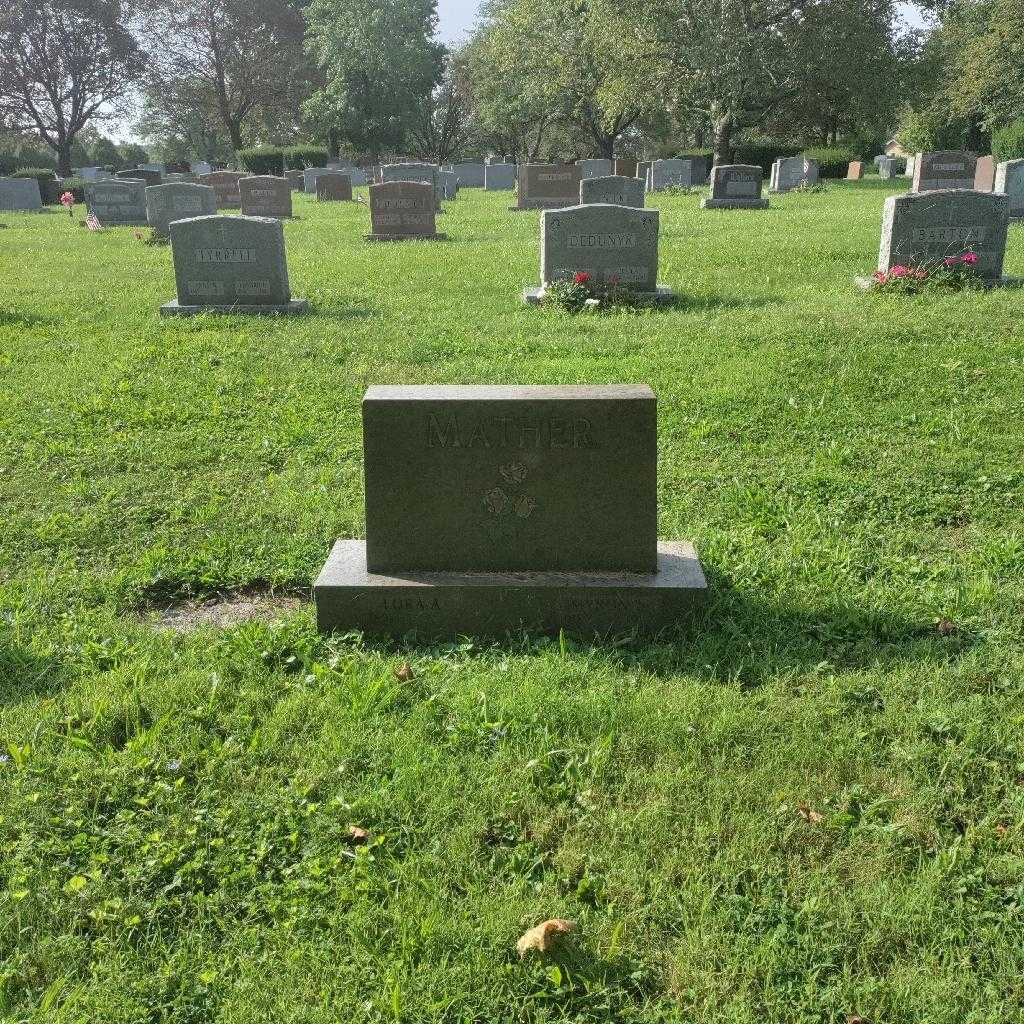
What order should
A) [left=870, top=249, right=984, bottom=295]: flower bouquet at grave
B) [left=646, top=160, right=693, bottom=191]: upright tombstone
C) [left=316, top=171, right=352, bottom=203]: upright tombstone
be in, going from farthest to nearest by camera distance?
1. [left=646, top=160, right=693, bottom=191]: upright tombstone
2. [left=316, top=171, right=352, bottom=203]: upright tombstone
3. [left=870, top=249, right=984, bottom=295]: flower bouquet at grave

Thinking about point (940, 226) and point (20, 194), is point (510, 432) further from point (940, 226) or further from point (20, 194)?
point (20, 194)

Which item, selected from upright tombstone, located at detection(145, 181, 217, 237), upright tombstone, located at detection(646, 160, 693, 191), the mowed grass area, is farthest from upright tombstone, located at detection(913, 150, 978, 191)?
the mowed grass area

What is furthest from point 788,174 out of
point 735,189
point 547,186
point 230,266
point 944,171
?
point 230,266

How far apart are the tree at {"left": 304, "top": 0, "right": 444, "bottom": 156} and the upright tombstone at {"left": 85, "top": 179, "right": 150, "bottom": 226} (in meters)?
27.7

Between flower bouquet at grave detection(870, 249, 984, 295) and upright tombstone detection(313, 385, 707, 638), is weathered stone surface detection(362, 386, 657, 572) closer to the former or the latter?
upright tombstone detection(313, 385, 707, 638)

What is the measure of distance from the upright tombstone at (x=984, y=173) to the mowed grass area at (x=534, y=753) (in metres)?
22.1

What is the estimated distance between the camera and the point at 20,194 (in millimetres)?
32688

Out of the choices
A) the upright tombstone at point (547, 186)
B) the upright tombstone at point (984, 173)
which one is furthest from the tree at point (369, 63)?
the upright tombstone at point (984, 173)

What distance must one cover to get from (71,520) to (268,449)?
145 cm

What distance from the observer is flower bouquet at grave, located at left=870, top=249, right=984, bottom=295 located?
10562 millimetres

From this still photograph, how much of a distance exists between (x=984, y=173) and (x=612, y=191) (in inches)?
504

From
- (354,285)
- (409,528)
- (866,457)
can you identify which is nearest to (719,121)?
(354,285)

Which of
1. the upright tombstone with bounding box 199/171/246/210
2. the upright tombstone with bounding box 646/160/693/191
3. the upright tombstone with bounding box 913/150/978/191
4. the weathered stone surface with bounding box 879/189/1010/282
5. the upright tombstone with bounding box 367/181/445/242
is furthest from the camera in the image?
the upright tombstone with bounding box 646/160/693/191

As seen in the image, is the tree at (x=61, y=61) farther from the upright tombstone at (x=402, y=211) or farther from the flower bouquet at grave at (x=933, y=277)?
the flower bouquet at grave at (x=933, y=277)
